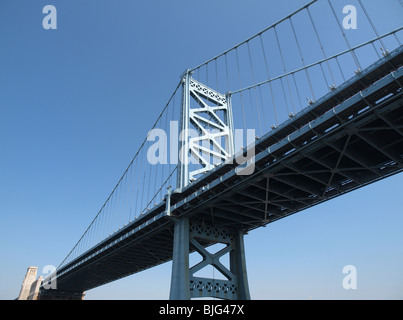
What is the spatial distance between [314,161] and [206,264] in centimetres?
1159

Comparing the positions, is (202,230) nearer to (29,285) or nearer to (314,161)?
(314,161)

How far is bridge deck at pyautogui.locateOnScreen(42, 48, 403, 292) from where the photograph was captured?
1394cm

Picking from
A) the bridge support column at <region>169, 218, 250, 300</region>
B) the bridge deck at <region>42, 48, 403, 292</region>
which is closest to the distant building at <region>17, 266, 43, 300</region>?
the bridge deck at <region>42, 48, 403, 292</region>

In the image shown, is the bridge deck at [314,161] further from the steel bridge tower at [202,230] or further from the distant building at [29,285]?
the distant building at [29,285]

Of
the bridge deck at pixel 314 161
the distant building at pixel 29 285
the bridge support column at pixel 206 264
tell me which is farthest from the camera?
the distant building at pixel 29 285

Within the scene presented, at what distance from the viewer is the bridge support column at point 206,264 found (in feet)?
68.9

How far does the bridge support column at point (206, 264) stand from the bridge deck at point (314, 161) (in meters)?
1.04

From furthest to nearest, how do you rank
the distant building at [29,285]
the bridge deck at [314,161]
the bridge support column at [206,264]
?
the distant building at [29,285], the bridge support column at [206,264], the bridge deck at [314,161]

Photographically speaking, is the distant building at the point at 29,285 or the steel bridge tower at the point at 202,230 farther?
the distant building at the point at 29,285

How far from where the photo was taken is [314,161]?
17953mm

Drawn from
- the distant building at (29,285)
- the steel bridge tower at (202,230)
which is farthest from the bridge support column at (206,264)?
the distant building at (29,285)

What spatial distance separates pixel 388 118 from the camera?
1417 centimetres

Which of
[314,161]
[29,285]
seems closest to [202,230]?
[314,161]

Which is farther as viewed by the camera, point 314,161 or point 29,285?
point 29,285
